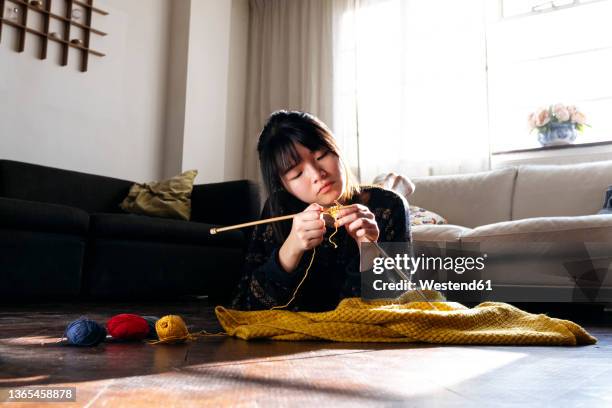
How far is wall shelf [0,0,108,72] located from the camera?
3.41 metres

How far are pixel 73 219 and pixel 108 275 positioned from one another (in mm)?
323

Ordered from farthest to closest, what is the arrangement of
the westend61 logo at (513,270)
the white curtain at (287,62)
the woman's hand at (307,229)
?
the white curtain at (287,62) < the westend61 logo at (513,270) < the woman's hand at (307,229)

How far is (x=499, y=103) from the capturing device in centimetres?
383

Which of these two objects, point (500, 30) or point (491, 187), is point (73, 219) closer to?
point (491, 187)

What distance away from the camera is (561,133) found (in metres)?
3.40

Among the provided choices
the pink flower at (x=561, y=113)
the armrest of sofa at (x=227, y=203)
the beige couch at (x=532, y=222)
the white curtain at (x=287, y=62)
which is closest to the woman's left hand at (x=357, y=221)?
the beige couch at (x=532, y=222)

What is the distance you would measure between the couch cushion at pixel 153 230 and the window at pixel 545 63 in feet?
6.79

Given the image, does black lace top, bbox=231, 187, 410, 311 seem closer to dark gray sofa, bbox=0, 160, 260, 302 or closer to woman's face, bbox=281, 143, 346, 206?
woman's face, bbox=281, 143, 346, 206

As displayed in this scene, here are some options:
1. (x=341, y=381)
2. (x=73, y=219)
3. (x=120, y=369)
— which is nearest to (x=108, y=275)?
(x=73, y=219)

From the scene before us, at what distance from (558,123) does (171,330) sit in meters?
3.08

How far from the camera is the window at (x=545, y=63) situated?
3496mm

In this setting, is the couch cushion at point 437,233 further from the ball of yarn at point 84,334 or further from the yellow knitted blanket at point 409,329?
the ball of yarn at point 84,334

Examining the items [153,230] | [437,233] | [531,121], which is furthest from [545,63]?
[153,230]

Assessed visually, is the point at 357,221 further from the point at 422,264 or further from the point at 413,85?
the point at 413,85
